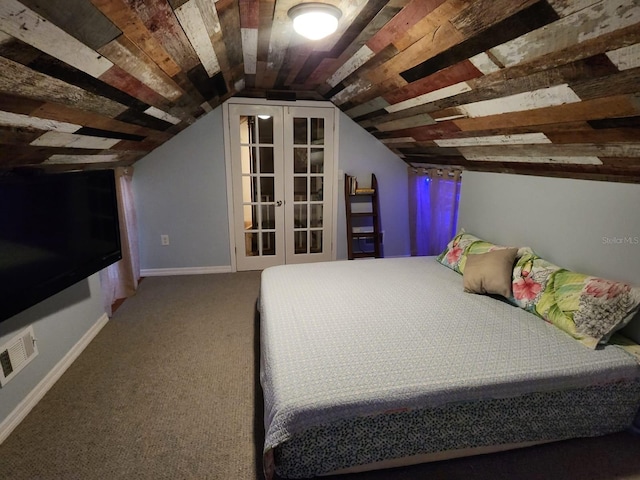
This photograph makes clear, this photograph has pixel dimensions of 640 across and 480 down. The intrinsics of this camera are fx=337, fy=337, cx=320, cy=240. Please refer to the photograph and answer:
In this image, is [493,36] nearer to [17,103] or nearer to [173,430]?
[17,103]

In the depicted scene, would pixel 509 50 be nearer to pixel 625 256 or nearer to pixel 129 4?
pixel 625 256

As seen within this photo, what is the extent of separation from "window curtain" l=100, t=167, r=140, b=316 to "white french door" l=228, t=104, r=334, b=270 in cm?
101

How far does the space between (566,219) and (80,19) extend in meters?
2.53

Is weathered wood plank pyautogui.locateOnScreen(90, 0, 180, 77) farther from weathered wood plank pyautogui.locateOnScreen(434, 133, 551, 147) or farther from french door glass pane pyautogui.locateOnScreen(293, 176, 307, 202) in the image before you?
french door glass pane pyautogui.locateOnScreen(293, 176, 307, 202)

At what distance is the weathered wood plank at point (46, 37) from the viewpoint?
2.83ft

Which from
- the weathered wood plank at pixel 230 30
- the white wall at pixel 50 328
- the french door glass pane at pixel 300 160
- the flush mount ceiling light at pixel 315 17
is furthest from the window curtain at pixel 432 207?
the white wall at pixel 50 328

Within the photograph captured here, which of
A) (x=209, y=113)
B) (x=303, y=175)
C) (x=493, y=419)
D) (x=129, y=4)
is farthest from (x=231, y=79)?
(x=493, y=419)

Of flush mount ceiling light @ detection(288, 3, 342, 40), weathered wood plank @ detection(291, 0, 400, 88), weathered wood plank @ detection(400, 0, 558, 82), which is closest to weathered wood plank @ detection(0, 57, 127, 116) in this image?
flush mount ceiling light @ detection(288, 3, 342, 40)

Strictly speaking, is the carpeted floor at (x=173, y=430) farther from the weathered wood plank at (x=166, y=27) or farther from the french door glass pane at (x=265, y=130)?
the french door glass pane at (x=265, y=130)

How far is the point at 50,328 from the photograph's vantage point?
2.03 meters

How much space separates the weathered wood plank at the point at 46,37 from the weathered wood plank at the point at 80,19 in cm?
2

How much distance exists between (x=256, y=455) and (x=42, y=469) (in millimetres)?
910

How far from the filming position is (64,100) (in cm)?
139

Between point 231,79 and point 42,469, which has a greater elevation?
point 231,79
